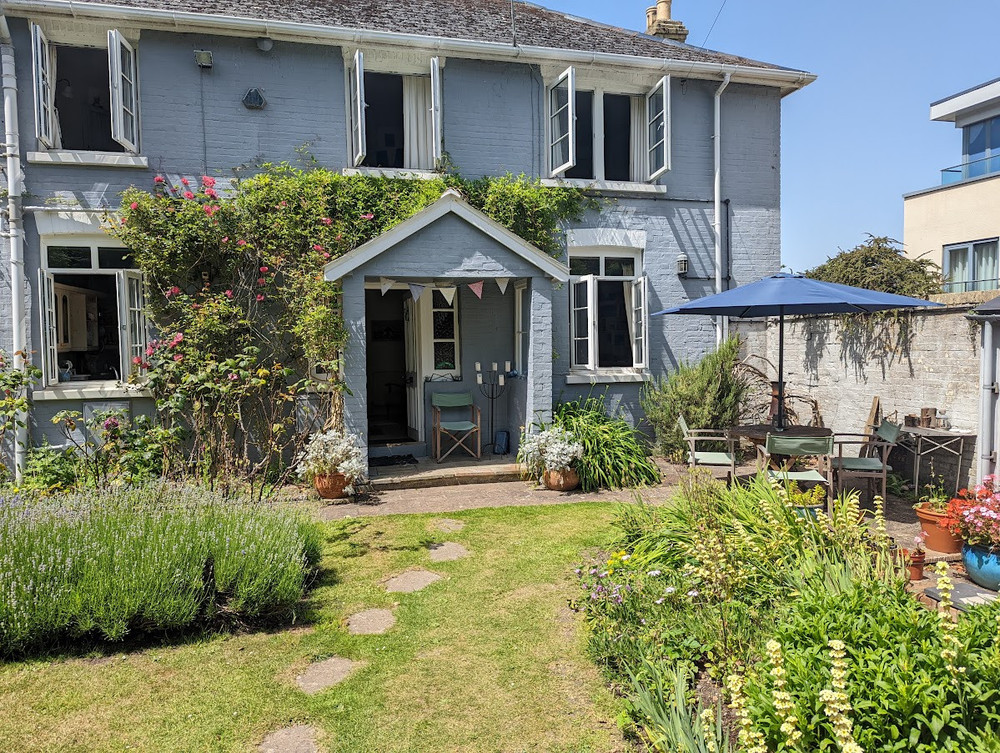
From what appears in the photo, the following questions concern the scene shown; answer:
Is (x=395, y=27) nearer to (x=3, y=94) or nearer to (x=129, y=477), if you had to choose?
(x=3, y=94)

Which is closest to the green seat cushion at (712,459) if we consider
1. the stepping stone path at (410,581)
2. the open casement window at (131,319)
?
the stepping stone path at (410,581)

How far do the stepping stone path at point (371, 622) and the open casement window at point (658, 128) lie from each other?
8.11 m

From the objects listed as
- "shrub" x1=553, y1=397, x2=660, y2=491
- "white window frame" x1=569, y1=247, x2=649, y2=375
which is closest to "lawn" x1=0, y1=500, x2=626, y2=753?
"shrub" x1=553, y1=397, x2=660, y2=491

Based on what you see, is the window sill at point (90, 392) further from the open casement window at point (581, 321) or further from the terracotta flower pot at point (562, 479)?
the open casement window at point (581, 321)

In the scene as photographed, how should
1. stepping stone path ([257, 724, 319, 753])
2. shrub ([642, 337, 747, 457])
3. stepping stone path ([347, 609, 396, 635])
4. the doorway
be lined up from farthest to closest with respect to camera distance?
the doorway < shrub ([642, 337, 747, 457]) < stepping stone path ([347, 609, 396, 635]) < stepping stone path ([257, 724, 319, 753])

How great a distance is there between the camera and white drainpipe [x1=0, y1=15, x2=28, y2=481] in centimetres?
843

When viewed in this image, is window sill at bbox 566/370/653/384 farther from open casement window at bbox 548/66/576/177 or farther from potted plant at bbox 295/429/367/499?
potted plant at bbox 295/429/367/499

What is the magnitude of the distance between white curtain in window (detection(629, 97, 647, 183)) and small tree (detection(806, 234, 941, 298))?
4.86 meters

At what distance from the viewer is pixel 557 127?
10352mm

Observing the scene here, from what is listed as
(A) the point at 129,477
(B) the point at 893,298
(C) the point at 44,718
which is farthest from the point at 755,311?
(C) the point at 44,718

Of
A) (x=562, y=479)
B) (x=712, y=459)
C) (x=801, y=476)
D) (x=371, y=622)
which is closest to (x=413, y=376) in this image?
(x=562, y=479)

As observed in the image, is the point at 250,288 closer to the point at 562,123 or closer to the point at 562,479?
the point at 562,479

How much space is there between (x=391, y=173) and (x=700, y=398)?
5.67 m

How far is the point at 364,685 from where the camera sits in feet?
12.9
